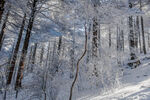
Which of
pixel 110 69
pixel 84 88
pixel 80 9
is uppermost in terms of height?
pixel 80 9

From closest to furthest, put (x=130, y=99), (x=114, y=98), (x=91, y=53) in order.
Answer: (x=130, y=99) < (x=114, y=98) < (x=91, y=53)

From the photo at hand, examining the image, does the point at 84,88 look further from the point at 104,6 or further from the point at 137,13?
the point at 137,13

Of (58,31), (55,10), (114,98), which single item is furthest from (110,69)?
(55,10)

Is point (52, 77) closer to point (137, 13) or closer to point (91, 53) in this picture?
point (91, 53)

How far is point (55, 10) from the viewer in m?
7.35

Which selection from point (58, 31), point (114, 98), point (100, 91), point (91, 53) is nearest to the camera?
point (114, 98)

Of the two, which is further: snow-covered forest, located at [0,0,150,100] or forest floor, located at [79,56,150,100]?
snow-covered forest, located at [0,0,150,100]

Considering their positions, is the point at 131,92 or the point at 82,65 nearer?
the point at 131,92

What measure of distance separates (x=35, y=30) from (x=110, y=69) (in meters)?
6.11

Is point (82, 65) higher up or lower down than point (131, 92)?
higher up

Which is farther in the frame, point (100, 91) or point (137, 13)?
point (137, 13)

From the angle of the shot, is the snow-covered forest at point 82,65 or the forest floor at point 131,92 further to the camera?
the snow-covered forest at point 82,65

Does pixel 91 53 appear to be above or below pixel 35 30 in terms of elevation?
below

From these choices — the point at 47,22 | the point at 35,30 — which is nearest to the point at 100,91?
the point at 47,22
